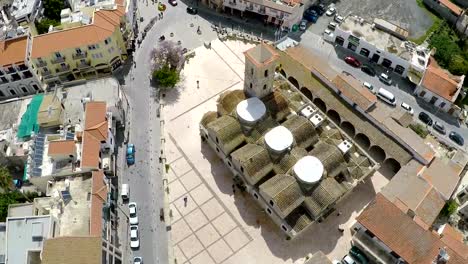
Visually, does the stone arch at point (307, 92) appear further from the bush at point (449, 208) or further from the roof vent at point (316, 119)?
the bush at point (449, 208)

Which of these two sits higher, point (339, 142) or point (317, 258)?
point (339, 142)

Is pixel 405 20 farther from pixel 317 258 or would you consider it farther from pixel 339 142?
pixel 317 258

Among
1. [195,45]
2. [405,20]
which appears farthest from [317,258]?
[405,20]

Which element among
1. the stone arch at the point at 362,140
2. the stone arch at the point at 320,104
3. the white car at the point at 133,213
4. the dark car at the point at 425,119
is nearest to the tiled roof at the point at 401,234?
the stone arch at the point at 362,140

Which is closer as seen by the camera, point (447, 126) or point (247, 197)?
point (247, 197)

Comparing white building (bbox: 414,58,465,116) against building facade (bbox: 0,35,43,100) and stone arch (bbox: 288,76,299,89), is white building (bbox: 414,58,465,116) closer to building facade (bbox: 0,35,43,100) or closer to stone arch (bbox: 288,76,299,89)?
stone arch (bbox: 288,76,299,89)

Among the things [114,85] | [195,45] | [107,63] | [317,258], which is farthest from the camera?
[195,45]
